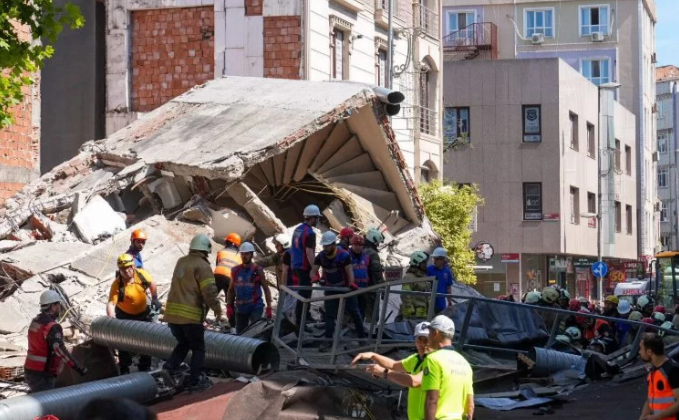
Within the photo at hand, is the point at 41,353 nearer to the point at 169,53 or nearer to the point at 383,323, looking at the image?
the point at 383,323

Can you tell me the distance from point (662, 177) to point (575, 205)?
3582cm

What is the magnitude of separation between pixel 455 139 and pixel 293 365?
1299 inches

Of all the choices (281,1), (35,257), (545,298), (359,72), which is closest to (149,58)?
(281,1)

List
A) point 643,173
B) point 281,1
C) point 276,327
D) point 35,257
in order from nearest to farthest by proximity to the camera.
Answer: point 276,327, point 35,257, point 281,1, point 643,173

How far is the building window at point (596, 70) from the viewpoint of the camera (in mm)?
56531

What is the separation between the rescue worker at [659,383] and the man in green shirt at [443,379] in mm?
1740

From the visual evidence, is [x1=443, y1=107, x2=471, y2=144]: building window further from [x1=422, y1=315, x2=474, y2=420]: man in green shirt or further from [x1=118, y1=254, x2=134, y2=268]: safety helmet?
[x1=422, y1=315, x2=474, y2=420]: man in green shirt

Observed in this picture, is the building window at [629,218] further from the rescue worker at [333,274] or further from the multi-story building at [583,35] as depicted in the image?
the rescue worker at [333,274]

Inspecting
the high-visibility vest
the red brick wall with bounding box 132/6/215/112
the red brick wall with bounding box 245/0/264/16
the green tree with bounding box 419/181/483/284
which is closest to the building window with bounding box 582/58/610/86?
the green tree with bounding box 419/181/483/284

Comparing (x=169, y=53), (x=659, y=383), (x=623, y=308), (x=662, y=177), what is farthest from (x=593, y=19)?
(x=659, y=383)

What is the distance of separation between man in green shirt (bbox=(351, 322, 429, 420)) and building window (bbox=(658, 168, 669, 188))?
7424 centimetres

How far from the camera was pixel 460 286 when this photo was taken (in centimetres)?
1889

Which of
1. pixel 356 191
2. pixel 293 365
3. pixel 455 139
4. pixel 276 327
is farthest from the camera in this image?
pixel 455 139

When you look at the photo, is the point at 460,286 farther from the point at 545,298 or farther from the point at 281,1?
the point at 281,1
